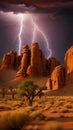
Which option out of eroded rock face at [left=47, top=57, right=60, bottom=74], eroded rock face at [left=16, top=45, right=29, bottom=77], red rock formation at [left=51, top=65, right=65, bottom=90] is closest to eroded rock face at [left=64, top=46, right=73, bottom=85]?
red rock formation at [left=51, top=65, right=65, bottom=90]

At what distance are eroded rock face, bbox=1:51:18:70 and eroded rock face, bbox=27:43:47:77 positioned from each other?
21936 mm

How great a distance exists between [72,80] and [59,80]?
501 centimetres

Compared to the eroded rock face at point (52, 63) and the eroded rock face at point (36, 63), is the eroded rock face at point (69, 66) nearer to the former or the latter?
the eroded rock face at point (36, 63)

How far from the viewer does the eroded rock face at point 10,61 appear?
A: 181 m

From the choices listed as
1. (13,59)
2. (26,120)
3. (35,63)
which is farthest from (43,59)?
(26,120)

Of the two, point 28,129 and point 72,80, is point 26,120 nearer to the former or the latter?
point 28,129

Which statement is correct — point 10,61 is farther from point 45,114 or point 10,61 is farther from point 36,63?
point 45,114

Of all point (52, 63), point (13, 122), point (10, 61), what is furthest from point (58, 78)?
point (13, 122)

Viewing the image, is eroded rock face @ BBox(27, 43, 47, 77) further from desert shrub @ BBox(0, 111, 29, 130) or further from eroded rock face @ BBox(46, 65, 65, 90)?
desert shrub @ BBox(0, 111, 29, 130)

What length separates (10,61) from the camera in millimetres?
183250

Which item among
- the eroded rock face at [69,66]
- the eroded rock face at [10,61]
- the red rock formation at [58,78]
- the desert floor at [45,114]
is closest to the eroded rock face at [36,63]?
the eroded rock face at [10,61]

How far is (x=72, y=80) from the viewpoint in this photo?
343 ft

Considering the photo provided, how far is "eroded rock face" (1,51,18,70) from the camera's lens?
181m

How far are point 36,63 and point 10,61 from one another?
90.3ft
